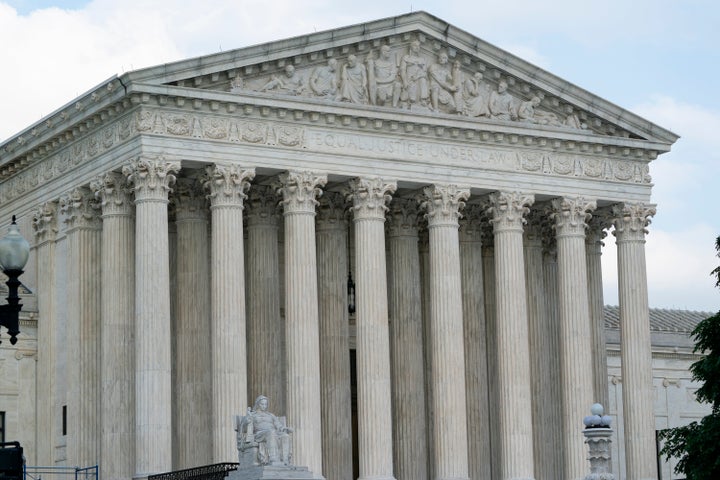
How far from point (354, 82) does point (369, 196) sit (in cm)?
423

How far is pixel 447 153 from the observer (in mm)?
62406

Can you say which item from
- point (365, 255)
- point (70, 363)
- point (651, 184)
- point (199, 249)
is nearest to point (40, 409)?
point (70, 363)

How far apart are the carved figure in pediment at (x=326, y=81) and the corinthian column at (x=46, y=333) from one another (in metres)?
11.0

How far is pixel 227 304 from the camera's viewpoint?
2240 inches

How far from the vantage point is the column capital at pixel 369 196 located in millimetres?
60406

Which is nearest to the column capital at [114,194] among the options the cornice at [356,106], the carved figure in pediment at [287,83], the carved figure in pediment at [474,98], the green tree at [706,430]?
the cornice at [356,106]

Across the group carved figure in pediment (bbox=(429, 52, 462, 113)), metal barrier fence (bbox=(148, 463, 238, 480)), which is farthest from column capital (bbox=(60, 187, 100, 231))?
carved figure in pediment (bbox=(429, 52, 462, 113))

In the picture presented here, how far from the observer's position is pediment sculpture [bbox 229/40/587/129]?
59675 mm

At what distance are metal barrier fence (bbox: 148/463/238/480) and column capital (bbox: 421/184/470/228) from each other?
47.0ft

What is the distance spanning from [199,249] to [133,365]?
5896 millimetres

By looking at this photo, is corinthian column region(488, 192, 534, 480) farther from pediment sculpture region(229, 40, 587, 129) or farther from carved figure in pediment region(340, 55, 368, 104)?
carved figure in pediment region(340, 55, 368, 104)

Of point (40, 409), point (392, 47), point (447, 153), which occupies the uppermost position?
point (392, 47)

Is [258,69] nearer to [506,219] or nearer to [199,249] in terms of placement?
[199,249]

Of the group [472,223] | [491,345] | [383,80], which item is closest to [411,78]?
[383,80]
